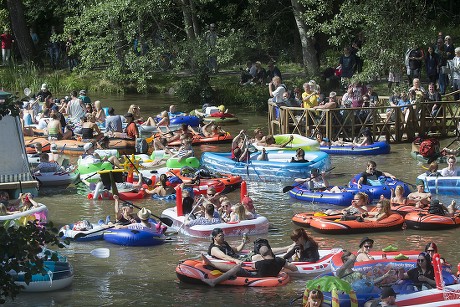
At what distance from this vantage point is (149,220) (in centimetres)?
1722

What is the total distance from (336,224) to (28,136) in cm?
1159


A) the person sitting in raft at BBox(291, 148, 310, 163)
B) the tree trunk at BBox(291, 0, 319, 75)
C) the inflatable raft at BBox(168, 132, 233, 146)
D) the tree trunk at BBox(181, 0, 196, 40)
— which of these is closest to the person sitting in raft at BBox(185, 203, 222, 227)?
the person sitting in raft at BBox(291, 148, 310, 163)

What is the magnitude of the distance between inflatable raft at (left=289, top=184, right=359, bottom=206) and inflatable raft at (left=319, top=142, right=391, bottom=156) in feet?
14.1

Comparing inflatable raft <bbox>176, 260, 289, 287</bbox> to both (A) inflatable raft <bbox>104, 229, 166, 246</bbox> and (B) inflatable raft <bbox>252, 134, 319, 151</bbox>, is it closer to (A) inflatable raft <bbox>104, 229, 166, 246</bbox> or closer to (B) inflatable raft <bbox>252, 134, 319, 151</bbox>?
(A) inflatable raft <bbox>104, 229, 166, 246</bbox>

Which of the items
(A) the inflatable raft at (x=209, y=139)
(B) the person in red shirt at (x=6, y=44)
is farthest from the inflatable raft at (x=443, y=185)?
(B) the person in red shirt at (x=6, y=44)

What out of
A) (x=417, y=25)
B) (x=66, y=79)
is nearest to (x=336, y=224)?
(x=417, y=25)

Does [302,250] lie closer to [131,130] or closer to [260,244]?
[260,244]

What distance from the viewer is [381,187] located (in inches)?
758

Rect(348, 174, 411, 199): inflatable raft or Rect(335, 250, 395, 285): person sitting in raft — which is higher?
Rect(348, 174, 411, 199): inflatable raft

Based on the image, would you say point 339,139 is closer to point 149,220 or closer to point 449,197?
point 449,197

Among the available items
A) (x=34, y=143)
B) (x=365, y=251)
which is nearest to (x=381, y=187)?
(x=365, y=251)

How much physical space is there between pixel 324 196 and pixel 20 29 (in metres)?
23.4

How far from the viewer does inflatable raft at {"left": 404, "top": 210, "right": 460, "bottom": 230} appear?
17.2 meters

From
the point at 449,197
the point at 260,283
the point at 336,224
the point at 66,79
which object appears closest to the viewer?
the point at 260,283
